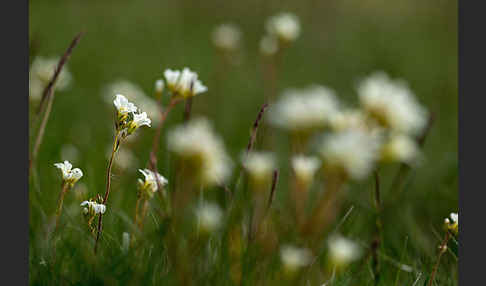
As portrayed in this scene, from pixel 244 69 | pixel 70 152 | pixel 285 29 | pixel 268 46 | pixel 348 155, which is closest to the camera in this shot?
pixel 348 155

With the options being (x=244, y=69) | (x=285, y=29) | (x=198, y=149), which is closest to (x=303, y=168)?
(x=198, y=149)

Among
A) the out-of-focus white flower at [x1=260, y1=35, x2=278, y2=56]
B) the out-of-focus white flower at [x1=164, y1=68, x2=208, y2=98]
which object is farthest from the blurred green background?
the out-of-focus white flower at [x1=260, y1=35, x2=278, y2=56]

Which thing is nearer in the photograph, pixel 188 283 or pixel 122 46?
pixel 188 283

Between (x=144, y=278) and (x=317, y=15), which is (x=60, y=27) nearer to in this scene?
(x=317, y=15)

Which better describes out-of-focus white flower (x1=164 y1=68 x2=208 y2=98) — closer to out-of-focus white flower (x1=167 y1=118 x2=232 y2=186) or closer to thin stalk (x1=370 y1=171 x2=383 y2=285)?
out-of-focus white flower (x1=167 y1=118 x2=232 y2=186)

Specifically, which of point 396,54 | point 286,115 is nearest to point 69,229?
point 286,115

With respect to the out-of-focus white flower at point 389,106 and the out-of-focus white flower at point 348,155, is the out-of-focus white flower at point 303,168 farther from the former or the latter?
the out-of-focus white flower at point 348,155

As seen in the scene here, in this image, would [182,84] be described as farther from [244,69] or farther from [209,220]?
[244,69]

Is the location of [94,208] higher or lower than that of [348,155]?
lower
